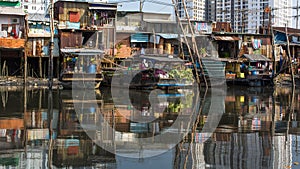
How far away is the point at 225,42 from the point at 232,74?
443 cm

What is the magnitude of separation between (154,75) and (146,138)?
17581 millimetres

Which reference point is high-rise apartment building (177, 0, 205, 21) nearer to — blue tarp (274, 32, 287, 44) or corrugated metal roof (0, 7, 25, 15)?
blue tarp (274, 32, 287, 44)

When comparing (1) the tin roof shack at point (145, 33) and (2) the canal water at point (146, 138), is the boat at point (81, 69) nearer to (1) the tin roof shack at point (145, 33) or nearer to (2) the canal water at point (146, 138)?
(1) the tin roof shack at point (145, 33)

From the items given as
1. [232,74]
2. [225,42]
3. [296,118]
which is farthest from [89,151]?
[225,42]

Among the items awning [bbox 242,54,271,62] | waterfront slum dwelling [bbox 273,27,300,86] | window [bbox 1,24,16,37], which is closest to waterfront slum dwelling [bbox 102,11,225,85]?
awning [bbox 242,54,271,62]

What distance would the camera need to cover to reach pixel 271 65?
41281 millimetres

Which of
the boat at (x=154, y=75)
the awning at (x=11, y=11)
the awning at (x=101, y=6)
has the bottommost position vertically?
the boat at (x=154, y=75)

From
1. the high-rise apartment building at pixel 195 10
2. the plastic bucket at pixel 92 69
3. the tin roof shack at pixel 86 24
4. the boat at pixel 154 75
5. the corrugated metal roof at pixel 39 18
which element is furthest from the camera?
the high-rise apartment building at pixel 195 10

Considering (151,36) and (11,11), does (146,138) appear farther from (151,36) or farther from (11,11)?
(151,36)

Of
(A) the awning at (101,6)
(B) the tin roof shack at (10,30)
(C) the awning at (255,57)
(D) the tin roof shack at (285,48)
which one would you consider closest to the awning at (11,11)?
(B) the tin roof shack at (10,30)

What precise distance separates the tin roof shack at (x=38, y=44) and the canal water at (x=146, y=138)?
770 inches

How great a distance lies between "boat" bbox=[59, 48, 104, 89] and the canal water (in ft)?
37.3

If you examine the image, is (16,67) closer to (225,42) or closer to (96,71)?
(96,71)

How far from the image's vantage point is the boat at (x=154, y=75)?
89.9 ft
